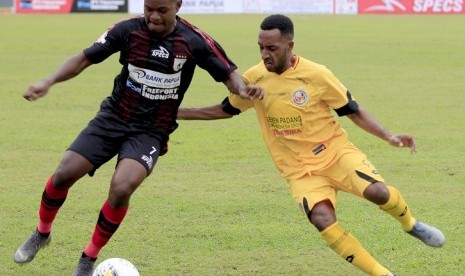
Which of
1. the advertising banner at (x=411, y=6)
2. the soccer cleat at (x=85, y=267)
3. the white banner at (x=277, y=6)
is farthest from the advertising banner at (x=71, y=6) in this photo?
the soccer cleat at (x=85, y=267)

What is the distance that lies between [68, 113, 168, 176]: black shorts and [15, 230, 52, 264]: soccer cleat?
0.71 metres

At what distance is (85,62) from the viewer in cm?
745

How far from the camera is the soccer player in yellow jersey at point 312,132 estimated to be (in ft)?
23.7

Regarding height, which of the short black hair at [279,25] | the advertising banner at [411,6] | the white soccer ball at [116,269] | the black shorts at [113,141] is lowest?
the advertising banner at [411,6]

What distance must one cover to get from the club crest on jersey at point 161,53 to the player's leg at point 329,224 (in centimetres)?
146

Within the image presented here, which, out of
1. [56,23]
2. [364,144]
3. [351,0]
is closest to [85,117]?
[364,144]

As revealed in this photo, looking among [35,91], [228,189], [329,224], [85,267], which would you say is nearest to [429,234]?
[329,224]

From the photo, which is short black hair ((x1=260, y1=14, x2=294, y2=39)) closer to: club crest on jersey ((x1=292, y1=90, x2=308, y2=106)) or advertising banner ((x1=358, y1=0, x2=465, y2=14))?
club crest on jersey ((x1=292, y1=90, x2=308, y2=106))

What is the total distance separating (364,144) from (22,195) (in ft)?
16.8

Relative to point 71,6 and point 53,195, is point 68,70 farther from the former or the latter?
point 71,6

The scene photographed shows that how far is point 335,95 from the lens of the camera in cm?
745

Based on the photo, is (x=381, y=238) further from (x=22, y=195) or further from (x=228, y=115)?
(x=22, y=195)

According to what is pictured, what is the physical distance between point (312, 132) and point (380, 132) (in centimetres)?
53

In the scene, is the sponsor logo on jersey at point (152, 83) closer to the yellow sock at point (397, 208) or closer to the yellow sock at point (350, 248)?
the yellow sock at point (350, 248)
